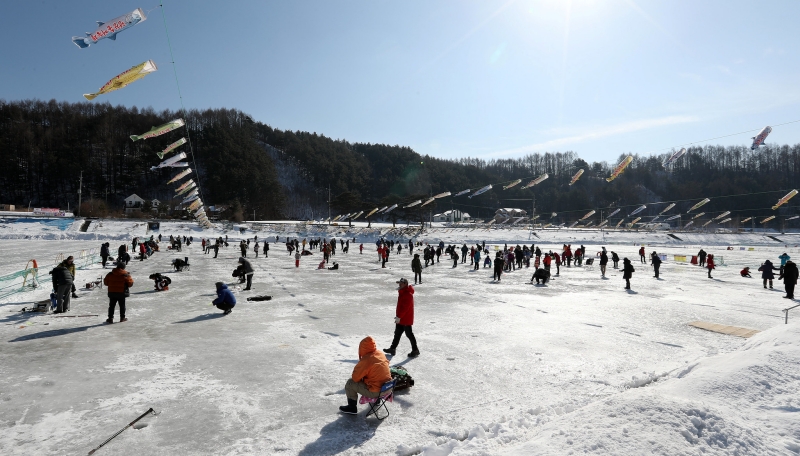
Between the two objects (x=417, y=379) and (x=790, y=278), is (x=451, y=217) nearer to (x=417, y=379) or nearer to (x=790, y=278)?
(x=790, y=278)

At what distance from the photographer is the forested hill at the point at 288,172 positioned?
8756 centimetres

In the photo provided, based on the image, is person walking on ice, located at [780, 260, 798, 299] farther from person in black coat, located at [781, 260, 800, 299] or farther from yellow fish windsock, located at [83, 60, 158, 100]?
yellow fish windsock, located at [83, 60, 158, 100]

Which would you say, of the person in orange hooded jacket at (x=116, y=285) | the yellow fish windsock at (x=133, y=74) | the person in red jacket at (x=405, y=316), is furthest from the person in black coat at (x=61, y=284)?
the person in red jacket at (x=405, y=316)

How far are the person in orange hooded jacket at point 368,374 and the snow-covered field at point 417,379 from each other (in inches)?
13.0

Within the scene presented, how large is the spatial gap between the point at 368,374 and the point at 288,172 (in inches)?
4862

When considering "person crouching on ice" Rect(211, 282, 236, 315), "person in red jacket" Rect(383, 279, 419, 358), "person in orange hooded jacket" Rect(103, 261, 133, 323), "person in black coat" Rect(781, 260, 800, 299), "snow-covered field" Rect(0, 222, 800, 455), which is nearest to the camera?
"snow-covered field" Rect(0, 222, 800, 455)

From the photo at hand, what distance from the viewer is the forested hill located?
87562 mm

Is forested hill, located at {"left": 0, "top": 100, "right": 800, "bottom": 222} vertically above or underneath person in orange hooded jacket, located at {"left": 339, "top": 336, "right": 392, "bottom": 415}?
above

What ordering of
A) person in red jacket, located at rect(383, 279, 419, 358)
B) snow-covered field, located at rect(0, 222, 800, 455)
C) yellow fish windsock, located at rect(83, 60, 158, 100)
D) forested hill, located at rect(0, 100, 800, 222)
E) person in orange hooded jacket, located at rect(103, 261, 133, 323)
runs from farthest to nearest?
forested hill, located at rect(0, 100, 800, 222) < yellow fish windsock, located at rect(83, 60, 158, 100) < person in orange hooded jacket, located at rect(103, 261, 133, 323) < person in red jacket, located at rect(383, 279, 419, 358) < snow-covered field, located at rect(0, 222, 800, 455)

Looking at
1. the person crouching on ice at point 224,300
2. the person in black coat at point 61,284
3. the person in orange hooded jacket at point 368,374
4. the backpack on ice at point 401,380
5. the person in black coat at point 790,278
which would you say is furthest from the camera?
the person in black coat at point 790,278

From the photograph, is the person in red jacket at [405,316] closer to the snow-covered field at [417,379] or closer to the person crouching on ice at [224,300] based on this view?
the snow-covered field at [417,379]

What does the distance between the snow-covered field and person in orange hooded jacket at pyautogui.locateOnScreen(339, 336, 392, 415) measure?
1.08ft

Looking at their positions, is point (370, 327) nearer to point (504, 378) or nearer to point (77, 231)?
point (504, 378)

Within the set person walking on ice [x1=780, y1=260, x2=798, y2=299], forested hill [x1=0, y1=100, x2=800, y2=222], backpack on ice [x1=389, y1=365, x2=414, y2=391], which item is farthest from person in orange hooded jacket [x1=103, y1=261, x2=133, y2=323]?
forested hill [x1=0, y1=100, x2=800, y2=222]
